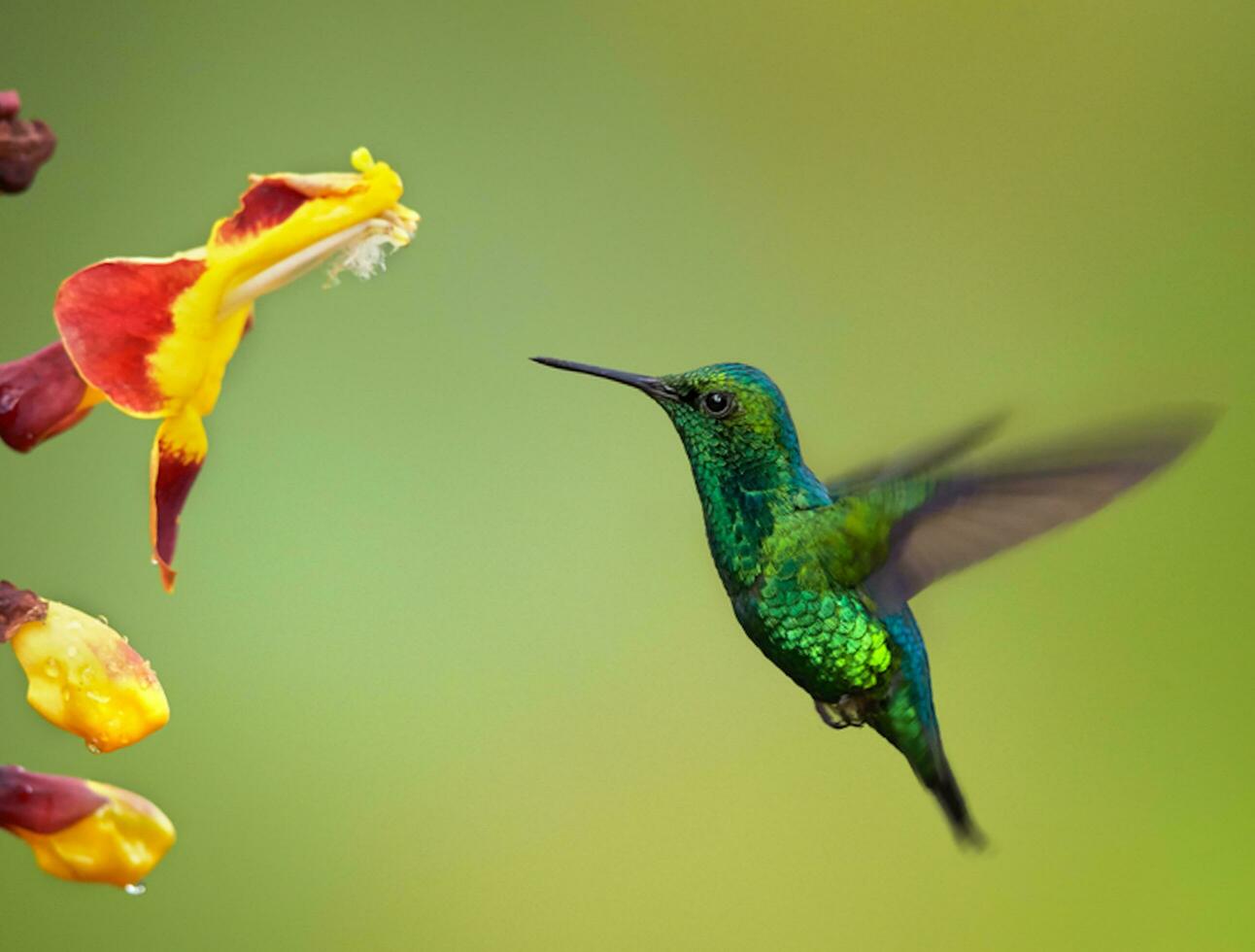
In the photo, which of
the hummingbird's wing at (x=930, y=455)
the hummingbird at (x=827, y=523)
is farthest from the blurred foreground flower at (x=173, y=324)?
the hummingbird's wing at (x=930, y=455)

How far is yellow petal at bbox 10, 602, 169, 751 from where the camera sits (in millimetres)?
1006

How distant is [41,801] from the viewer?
1.01 m

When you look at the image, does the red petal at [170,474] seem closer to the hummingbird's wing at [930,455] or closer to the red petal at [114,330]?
the red petal at [114,330]

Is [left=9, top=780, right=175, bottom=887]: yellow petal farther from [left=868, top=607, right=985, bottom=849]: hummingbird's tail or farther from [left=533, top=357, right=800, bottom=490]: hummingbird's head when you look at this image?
[left=868, top=607, right=985, bottom=849]: hummingbird's tail

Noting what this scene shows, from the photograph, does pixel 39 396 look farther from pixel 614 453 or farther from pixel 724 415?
pixel 614 453

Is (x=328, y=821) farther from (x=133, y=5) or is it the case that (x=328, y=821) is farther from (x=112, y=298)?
(x=112, y=298)

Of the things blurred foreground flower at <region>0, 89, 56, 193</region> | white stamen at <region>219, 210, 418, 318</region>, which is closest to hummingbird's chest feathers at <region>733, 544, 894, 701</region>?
white stamen at <region>219, 210, 418, 318</region>

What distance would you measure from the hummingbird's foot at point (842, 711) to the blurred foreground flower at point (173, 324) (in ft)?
2.51

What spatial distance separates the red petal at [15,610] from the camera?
1004 mm

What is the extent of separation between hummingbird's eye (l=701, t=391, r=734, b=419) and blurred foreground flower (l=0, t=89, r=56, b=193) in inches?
27.4

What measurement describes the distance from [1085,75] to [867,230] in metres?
0.64

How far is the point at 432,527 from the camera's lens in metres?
3.07

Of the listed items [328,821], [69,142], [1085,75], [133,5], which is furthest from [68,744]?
[1085,75]

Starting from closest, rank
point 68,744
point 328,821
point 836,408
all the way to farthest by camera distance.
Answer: point 68,744, point 328,821, point 836,408
